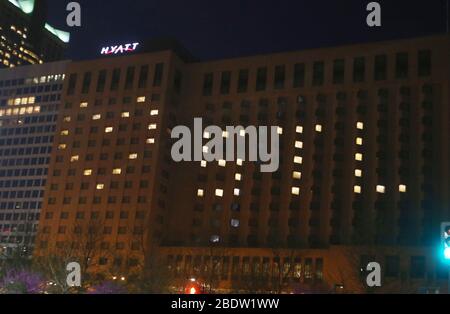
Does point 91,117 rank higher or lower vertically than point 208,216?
higher

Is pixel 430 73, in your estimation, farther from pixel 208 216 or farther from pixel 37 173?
pixel 37 173

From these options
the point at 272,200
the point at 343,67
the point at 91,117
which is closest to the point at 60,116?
the point at 91,117

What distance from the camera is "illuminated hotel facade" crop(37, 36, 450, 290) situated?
398 ft

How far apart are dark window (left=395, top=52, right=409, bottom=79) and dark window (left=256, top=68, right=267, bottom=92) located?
96.9 feet

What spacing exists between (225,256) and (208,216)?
14226 mm

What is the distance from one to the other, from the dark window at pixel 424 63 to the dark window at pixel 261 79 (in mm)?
34443

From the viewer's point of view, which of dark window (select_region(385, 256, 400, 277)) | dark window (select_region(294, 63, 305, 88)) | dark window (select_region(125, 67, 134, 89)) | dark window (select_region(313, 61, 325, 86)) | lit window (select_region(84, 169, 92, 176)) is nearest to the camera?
dark window (select_region(385, 256, 400, 277))

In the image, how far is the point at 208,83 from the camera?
484ft

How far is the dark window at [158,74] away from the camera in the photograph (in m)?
147

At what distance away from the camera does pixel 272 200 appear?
429 ft

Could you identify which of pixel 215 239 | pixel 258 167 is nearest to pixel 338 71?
pixel 258 167

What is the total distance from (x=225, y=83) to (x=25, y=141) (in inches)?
2653

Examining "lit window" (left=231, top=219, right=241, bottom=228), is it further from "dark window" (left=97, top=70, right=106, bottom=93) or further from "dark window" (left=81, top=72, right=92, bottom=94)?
"dark window" (left=81, top=72, right=92, bottom=94)

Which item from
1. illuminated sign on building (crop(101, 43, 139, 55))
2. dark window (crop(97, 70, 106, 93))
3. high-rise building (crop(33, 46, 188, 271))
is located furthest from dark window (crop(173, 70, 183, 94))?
dark window (crop(97, 70, 106, 93))
